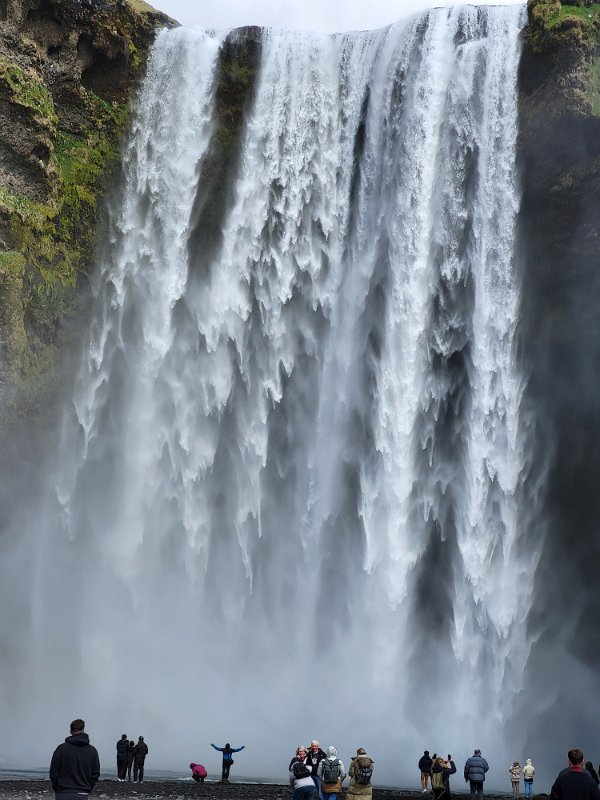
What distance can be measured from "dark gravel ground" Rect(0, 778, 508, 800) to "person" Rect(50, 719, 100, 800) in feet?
34.2

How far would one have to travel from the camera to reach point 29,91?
1399 inches

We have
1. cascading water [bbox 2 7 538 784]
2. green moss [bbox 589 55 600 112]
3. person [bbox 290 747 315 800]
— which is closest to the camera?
person [bbox 290 747 315 800]

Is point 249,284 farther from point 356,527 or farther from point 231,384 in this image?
point 356,527

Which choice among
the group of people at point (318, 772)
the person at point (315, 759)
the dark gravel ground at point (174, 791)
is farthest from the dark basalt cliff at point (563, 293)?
the person at point (315, 759)

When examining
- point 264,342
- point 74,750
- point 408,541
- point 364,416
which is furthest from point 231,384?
point 74,750

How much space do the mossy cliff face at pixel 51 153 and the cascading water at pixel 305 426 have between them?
1.17 metres

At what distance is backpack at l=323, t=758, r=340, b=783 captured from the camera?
15.6 m

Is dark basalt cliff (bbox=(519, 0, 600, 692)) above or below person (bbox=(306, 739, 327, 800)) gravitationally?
above

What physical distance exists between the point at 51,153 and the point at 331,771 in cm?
2682

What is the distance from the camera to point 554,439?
34.9m

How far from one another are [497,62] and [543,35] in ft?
5.99

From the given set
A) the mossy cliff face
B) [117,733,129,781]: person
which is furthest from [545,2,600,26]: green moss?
[117,733,129,781]: person

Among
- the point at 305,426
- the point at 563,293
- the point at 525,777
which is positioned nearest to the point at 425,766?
the point at 525,777

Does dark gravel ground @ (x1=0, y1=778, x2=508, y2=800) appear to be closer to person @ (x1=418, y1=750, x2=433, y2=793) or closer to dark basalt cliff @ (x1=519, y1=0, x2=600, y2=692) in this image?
person @ (x1=418, y1=750, x2=433, y2=793)
